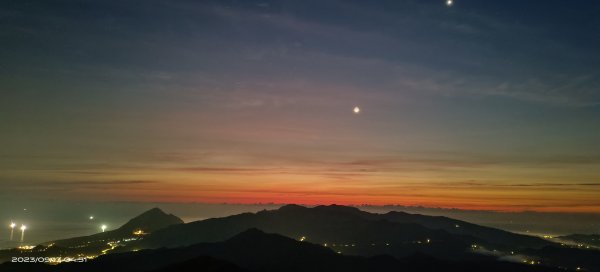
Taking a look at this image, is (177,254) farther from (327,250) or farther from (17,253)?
(17,253)

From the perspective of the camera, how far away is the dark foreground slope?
497 feet

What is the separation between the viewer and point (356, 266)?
16412 cm

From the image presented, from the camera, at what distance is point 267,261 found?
167625 mm

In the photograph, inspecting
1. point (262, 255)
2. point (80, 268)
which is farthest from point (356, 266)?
point (80, 268)

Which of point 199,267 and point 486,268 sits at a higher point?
point 199,267

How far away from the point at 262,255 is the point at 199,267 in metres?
53.7

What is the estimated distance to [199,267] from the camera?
12769cm

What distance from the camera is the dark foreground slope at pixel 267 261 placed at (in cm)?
15138

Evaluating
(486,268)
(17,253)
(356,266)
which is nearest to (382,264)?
(356,266)

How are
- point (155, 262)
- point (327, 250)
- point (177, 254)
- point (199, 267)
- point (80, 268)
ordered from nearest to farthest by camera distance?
point (199, 267) < point (80, 268) < point (155, 262) < point (177, 254) < point (327, 250)

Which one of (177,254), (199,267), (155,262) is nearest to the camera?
(199,267)

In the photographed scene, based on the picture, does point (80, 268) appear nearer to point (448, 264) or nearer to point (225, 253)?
point (225, 253)

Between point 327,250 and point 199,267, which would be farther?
point 327,250

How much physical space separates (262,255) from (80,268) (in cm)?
7371
